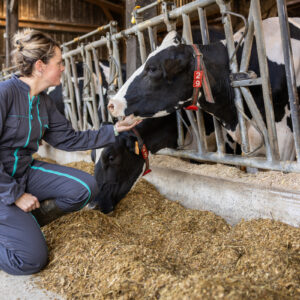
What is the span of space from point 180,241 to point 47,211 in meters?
0.88

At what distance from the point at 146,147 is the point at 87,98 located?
1755mm

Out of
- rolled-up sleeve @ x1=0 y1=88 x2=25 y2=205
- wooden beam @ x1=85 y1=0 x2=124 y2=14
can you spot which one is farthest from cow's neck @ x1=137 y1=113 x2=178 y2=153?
wooden beam @ x1=85 y1=0 x2=124 y2=14

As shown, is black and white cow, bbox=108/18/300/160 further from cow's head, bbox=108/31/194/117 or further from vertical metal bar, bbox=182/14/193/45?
vertical metal bar, bbox=182/14/193/45

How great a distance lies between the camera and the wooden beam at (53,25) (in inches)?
518

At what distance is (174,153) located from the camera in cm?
340

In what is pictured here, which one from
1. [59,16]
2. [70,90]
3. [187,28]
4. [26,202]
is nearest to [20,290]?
[26,202]

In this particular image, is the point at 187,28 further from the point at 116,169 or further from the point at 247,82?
the point at 116,169

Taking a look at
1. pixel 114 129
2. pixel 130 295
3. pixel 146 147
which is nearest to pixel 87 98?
pixel 146 147

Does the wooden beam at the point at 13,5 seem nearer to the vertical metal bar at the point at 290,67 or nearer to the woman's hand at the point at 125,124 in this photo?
the woman's hand at the point at 125,124

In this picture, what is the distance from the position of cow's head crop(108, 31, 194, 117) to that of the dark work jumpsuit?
23cm

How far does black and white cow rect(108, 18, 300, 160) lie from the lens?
8.47 ft

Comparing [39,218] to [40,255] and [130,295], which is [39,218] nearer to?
[40,255]

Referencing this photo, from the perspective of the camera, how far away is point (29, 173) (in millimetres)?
2410

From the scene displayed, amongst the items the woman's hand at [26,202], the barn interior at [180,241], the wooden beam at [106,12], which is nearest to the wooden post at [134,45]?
the barn interior at [180,241]
